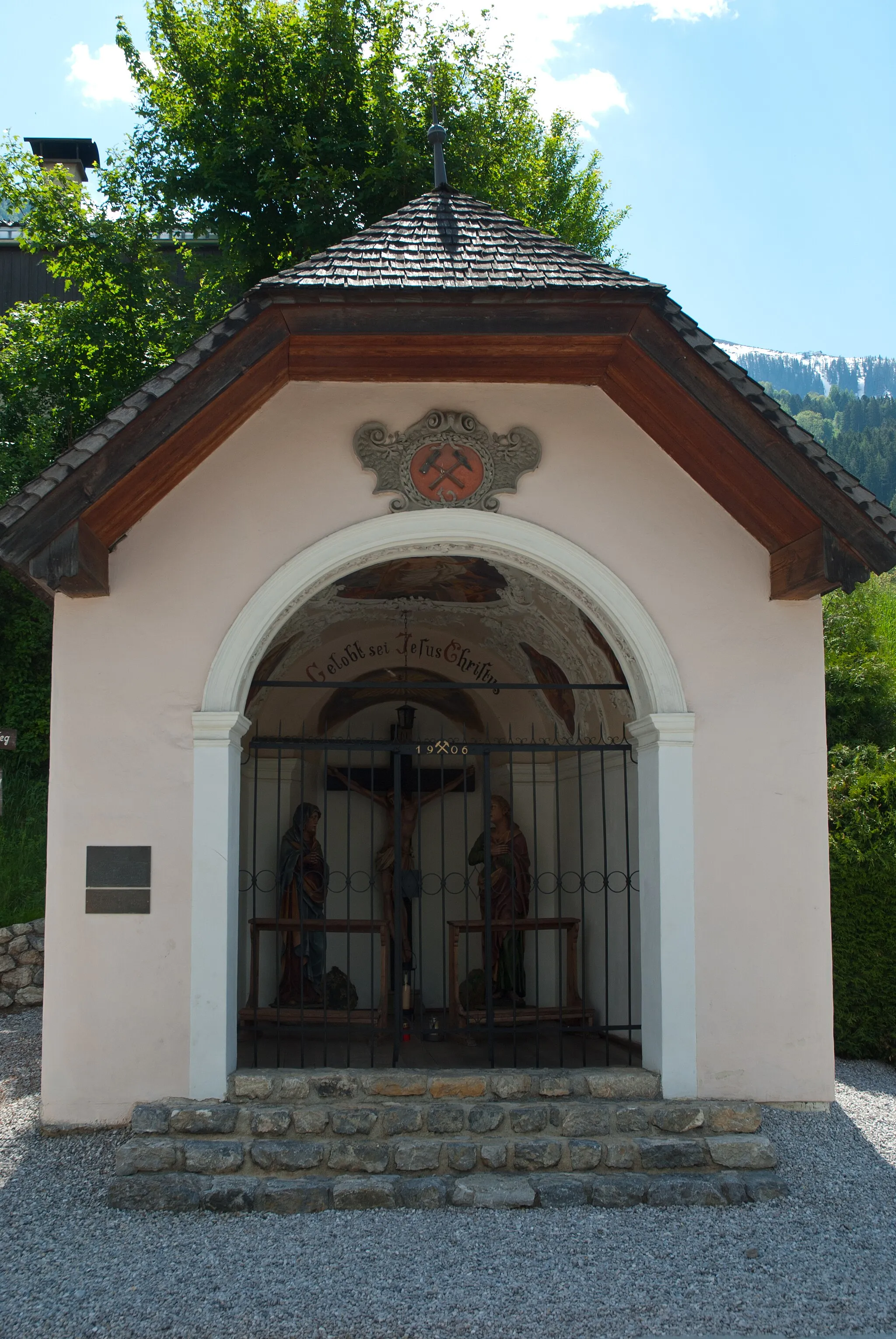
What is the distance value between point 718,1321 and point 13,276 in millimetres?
18341

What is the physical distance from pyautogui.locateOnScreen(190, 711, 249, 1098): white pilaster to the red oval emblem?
1645 millimetres

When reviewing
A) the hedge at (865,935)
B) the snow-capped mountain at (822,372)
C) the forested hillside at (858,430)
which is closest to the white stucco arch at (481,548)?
the hedge at (865,935)

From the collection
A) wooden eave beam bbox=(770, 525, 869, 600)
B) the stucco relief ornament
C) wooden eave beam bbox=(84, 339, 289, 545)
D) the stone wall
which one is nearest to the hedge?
wooden eave beam bbox=(770, 525, 869, 600)

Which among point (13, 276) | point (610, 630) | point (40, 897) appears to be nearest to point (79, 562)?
point (610, 630)

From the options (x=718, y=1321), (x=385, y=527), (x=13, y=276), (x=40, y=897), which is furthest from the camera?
(x=13, y=276)

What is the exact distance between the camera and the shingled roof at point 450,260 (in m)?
5.67

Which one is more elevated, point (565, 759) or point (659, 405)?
point (659, 405)

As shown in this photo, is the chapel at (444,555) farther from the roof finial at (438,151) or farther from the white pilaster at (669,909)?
the roof finial at (438,151)

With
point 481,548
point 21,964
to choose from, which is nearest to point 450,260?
point 481,548

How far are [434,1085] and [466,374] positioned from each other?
380 centimetres

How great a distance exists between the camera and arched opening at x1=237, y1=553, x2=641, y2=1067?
23.9 feet

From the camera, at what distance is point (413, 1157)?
5.49 m

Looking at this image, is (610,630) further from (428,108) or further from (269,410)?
(428,108)

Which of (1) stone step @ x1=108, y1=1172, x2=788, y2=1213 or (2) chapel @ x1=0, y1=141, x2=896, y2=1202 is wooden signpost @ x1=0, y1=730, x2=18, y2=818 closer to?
(2) chapel @ x1=0, y1=141, x2=896, y2=1202
